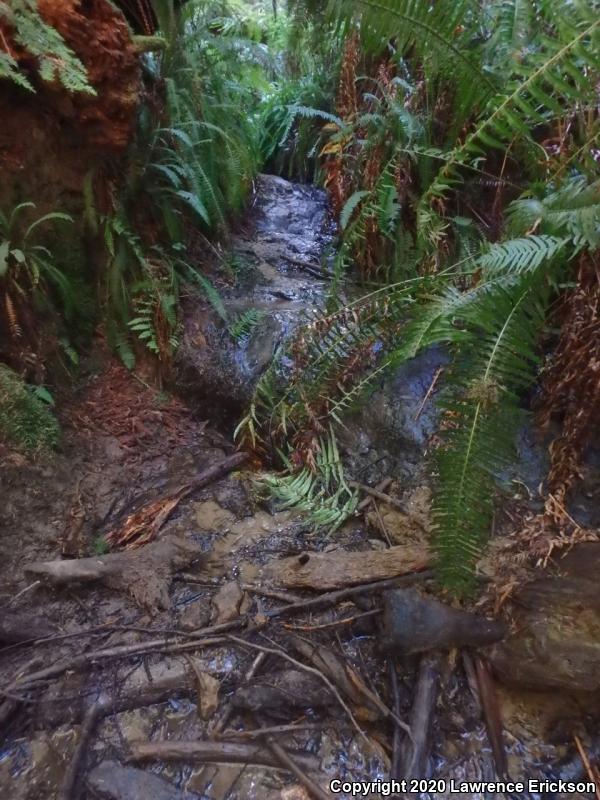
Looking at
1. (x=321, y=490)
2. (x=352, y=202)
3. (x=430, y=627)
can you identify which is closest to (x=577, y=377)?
(x=430, y=627)

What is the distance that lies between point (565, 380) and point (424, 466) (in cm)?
76

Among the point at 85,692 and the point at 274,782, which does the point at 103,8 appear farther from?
the point at 274,782

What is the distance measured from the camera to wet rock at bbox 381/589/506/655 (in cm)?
186

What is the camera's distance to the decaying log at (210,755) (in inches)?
66.1

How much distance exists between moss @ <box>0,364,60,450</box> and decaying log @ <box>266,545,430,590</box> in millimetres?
1372

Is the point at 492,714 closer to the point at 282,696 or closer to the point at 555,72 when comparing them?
the point at 282,696

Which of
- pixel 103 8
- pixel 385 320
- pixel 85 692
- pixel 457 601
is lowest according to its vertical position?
pixel 85 692

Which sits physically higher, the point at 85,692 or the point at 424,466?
the point at 424,466

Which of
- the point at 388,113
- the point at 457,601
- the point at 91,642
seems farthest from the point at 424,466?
the point at 388,113

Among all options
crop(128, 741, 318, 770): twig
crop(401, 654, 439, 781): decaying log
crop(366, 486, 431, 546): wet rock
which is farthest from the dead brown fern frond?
crop(128, 741, 318, 770): twig

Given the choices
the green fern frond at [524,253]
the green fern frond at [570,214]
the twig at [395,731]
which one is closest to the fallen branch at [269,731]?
the twig at [395,731]

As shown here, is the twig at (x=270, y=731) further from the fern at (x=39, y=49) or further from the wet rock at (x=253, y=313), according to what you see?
the fern at (x=39, y=49)

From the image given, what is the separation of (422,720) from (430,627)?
307mm

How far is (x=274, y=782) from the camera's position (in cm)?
165
